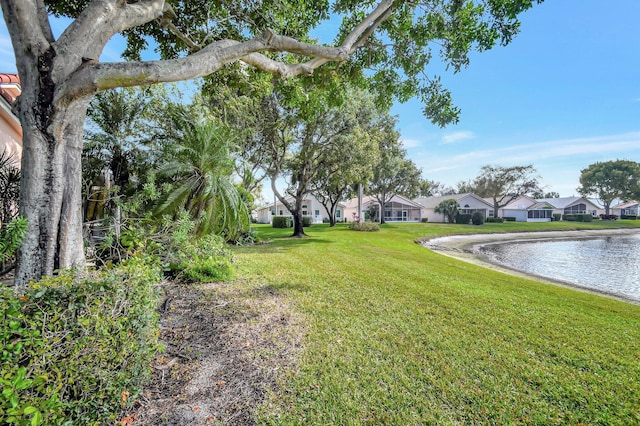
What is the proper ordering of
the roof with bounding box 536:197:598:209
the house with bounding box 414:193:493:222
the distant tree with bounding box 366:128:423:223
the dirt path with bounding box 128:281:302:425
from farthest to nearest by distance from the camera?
the roof with bounding box 536:197:598:209, the house with bounding box 414:193:493:222, the distant tree with bounding box 366:128:423:223, the dirt path with bounding box 128:281:302:425

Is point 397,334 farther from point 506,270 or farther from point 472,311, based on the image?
point 506,270

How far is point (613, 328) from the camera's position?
486 centimetres

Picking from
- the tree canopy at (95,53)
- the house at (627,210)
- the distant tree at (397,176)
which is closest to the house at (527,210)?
the distant tree at (397,176)

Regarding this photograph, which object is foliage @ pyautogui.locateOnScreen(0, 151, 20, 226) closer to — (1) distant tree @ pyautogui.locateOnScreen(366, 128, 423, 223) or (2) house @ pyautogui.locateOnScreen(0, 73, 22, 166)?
(2) house @ pyautogui.locateOnScreen(0, 73, 22, 166)

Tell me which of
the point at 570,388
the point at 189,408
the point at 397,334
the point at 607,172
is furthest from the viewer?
the point at 607,172

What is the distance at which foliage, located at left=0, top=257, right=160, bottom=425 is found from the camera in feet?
5.25

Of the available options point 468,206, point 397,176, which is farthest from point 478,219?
point 397,176

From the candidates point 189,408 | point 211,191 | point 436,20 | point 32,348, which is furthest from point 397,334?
point 436,20

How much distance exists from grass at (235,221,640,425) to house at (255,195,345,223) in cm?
3726

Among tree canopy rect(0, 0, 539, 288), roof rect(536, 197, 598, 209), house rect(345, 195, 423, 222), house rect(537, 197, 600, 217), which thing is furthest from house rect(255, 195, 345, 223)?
house rect(537, 197, 600, 217)

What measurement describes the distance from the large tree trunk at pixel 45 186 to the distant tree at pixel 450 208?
1931 inches

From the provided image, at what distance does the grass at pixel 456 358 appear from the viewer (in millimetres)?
2580

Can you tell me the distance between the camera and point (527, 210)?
5247cm

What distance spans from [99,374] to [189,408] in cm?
89
